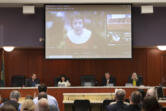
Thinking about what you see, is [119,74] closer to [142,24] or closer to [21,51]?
[142,24]

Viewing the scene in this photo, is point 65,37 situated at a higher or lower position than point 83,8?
lower

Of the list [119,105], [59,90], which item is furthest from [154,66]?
[119,105]

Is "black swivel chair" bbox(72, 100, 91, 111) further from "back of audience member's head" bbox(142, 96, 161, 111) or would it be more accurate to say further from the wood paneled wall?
the wood paneled wall

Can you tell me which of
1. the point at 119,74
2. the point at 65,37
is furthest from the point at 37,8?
the point at 119,74

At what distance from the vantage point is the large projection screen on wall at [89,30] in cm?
913

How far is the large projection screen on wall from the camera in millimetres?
9133

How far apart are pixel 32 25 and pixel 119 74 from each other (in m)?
4.39

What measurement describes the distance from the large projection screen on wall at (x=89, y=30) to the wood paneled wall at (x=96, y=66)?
2409 millimetres

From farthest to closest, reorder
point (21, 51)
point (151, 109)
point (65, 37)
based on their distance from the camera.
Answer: point (21, 51), point (65, 37), point (151, 109)

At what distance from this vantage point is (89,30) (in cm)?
917

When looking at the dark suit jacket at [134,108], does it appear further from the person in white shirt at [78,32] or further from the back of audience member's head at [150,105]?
the person in white shirt at [78,32]

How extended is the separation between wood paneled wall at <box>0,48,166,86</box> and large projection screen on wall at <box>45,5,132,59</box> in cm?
241

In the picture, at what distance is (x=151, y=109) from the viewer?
107 inches

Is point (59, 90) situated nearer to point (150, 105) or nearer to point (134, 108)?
point (134, 108)
